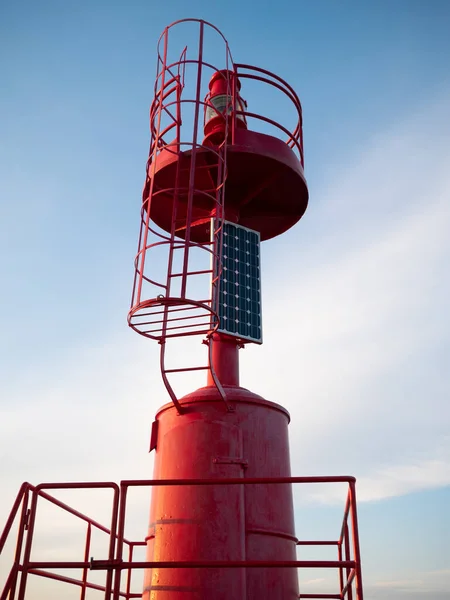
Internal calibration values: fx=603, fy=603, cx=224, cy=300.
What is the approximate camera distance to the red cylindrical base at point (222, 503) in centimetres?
727

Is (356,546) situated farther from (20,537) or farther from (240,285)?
(240,285)

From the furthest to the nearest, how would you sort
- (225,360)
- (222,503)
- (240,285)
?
(240,285) < (225,360) < (222,503)

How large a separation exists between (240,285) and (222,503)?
12.1 feet

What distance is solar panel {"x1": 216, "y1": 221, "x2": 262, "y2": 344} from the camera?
9523 mm

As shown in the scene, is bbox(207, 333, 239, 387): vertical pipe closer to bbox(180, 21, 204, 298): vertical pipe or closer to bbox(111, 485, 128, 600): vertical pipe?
bbox(180, 21, 204, 298): vertical pipe

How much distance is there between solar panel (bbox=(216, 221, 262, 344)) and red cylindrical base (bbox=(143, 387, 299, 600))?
4.33 feet

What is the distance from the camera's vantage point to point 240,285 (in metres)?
9.97

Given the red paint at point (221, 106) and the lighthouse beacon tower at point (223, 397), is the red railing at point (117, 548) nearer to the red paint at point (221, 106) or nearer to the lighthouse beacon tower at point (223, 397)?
the lighthouse beacon tower at point (223, 397)

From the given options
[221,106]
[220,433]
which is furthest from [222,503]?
[221,106]

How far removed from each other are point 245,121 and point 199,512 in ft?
22.8

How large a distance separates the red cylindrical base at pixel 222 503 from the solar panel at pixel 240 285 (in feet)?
4.33

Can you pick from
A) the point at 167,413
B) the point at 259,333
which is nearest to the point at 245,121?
the point at 259,333

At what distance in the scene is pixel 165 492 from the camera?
26.2 ft

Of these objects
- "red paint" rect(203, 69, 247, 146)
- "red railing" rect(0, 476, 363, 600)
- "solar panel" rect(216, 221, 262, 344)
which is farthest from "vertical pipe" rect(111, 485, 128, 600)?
"red paint" rect(203, 69, 247, 146)
